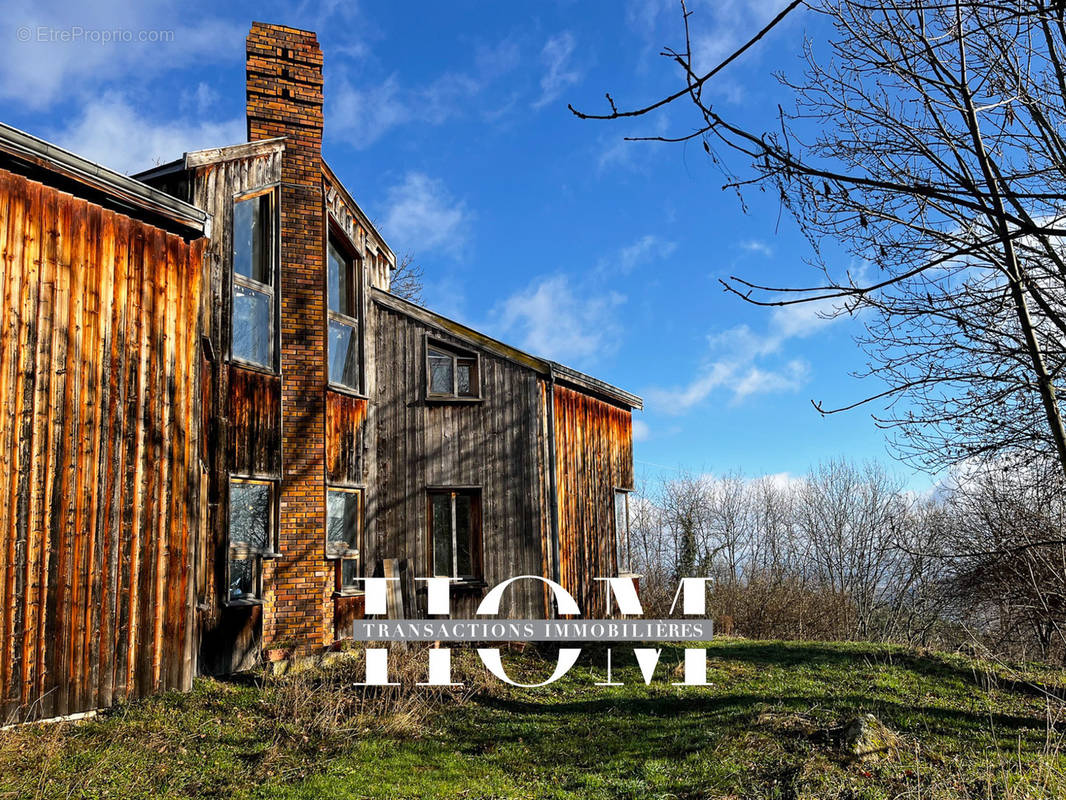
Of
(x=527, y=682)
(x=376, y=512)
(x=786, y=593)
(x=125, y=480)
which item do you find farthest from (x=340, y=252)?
(x=786, y=593)

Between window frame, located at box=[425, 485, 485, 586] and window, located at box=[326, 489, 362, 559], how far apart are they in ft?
4.25

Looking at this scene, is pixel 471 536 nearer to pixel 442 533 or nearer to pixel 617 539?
pixel 442 533

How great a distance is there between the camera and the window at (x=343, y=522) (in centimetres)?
1275

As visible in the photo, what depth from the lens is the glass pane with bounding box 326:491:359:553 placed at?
12.8 metres

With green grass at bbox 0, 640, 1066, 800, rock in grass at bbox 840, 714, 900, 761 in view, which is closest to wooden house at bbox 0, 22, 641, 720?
green grass at bbox 0, 640, 1066, 800

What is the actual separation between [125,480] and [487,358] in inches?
289

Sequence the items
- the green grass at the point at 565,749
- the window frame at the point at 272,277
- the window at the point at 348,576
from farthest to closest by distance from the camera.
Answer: the window at the point at 348,576
the window frame at the point at 272,277
the green grass at the point at 565,749

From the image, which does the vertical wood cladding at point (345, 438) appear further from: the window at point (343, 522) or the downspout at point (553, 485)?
the downspout at point (553, 485)

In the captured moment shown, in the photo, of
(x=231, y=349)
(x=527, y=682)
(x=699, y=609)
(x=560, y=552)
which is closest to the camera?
(x=231, y=349)

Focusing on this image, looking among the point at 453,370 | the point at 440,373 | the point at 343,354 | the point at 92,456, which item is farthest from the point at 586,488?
the point at 92,456

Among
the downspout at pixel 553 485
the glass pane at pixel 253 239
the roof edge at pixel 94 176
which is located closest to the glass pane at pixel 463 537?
the downspout at pixel 553 485

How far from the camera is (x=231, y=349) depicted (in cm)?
1127

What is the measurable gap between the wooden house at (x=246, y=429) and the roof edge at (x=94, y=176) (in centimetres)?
2

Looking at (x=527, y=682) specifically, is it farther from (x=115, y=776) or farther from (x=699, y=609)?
(x=699, y=609)
